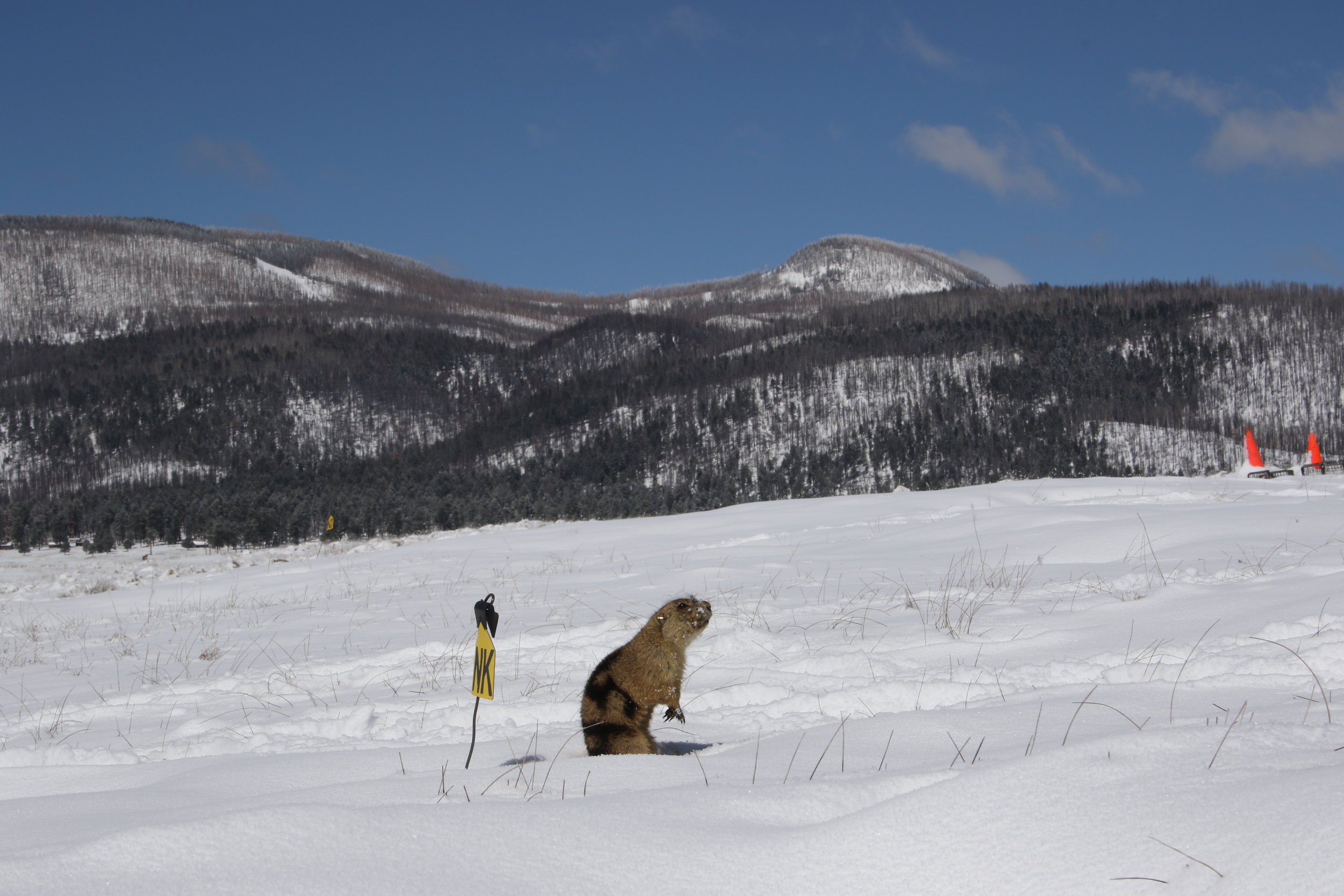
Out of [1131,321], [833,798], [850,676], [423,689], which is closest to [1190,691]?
[850,676]

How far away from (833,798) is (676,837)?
492 mm

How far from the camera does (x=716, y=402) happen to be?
118062mm

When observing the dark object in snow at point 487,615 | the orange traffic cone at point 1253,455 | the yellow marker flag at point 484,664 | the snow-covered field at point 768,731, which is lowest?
the snow-covered field at point 768,731

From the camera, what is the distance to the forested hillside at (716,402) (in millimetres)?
99812

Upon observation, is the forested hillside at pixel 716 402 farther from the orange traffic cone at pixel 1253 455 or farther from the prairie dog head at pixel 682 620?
the prairie dog head at pixel 682 620

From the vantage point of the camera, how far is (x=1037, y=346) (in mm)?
127500

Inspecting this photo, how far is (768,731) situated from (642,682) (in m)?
0.69

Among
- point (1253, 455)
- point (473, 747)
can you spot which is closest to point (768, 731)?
point (473, 747)

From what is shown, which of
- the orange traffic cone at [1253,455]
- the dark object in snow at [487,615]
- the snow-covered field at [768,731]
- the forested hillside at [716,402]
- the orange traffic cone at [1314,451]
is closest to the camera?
the snow-covered field at [768,731]

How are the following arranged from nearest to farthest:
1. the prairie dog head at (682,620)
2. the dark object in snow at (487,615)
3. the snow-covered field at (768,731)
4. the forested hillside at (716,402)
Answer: the snow-covered field at (768,731) < the dark object in snow at (487,615) < the prairie dog head at (682,620) < the forested hillside at (716,402)

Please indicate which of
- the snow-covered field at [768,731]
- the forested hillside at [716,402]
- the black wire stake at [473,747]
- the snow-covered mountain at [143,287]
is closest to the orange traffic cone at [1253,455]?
the snow-covered field at [768,731]

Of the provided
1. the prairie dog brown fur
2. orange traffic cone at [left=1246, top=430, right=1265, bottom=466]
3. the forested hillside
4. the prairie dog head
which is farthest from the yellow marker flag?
the forested hillside

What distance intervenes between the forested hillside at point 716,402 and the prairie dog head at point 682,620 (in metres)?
69.0

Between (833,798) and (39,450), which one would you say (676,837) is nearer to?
(833,798)
